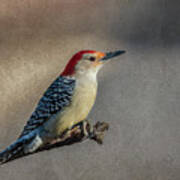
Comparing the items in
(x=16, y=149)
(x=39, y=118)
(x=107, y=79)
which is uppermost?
(x=107, y=79)

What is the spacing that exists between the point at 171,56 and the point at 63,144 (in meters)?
1.07

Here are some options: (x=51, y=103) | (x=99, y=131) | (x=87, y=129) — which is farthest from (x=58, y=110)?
(x=99, y=131)

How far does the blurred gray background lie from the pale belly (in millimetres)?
107

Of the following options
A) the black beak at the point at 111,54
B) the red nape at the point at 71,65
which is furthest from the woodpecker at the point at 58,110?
the black beak at the point at 111,54

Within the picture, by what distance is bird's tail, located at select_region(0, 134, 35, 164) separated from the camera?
2.03m

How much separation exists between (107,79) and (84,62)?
0.23 meters

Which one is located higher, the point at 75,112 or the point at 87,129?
the point at 75,112

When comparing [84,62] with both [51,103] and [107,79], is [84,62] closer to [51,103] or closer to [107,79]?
[107,79]

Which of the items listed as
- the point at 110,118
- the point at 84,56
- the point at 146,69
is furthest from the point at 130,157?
the point at 84,56

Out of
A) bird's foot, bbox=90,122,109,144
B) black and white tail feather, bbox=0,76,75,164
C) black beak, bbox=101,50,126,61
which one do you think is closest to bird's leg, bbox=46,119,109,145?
bird's foot, bbox=90,122,109,144

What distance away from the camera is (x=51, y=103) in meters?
2.05

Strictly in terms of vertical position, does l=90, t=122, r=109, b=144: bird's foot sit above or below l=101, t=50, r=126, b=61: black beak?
below

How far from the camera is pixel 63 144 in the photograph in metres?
2.11

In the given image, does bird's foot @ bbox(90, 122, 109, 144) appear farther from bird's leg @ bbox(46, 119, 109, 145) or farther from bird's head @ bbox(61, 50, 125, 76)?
bird's head @ bbox(61, 50, 125, 76)
